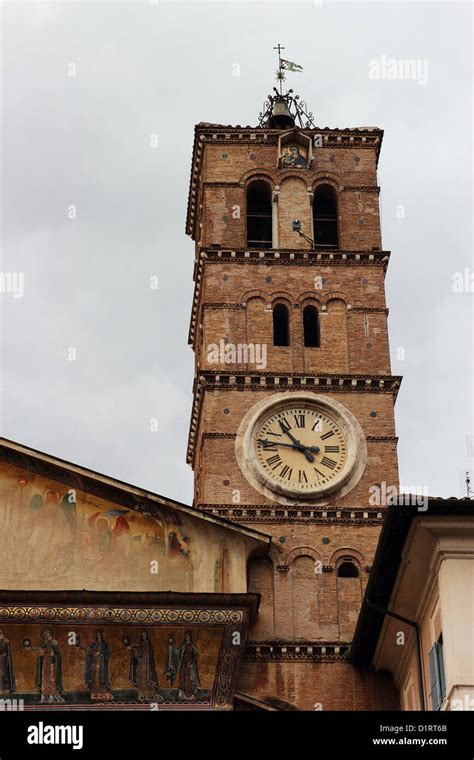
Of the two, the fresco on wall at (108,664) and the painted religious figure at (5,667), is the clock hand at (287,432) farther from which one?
the painted religious figure at (5,667)

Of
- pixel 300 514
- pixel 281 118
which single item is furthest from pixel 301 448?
pixel 281 118

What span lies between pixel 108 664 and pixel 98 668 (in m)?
0.17

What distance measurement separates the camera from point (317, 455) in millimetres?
31031

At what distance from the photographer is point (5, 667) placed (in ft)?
84.9

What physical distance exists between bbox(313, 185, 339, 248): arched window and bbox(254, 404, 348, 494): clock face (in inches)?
193

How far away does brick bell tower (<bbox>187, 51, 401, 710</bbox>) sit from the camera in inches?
1151

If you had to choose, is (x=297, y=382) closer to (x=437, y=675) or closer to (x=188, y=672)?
(x=188, y=672)

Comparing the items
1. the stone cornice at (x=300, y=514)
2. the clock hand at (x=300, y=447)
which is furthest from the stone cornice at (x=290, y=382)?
the stone cornice at (x=300, y=514)

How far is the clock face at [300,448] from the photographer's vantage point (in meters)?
30.7

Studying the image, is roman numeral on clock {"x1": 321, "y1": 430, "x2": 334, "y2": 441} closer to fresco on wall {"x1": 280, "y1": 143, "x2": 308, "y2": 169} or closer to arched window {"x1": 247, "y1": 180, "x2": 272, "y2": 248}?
arched window {"x1": 247, "y1": 180, "x2": 272, "y2": 248}
